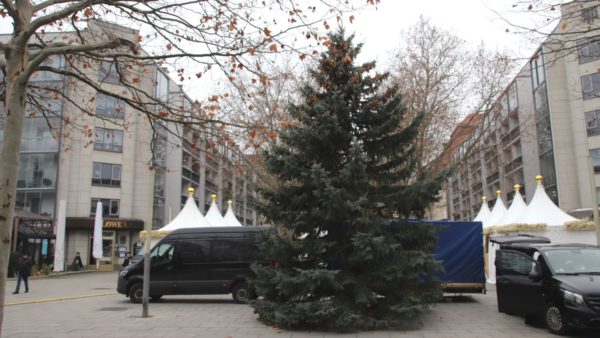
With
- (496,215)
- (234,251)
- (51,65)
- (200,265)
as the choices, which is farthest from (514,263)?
(51,65)

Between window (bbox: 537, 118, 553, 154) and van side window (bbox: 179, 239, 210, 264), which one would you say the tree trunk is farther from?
window (bbox: 537, 118, 553, 154)

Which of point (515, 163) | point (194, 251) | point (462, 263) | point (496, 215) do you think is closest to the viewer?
point (462, 263)

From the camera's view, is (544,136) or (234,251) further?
(544,136)

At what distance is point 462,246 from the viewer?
1538 cm

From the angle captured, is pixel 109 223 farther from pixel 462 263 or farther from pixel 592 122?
pixel 592 122

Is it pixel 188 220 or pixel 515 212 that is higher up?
pixel 515 212

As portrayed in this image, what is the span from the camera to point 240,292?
15930 millimetres

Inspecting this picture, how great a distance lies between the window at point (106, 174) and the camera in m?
45.7

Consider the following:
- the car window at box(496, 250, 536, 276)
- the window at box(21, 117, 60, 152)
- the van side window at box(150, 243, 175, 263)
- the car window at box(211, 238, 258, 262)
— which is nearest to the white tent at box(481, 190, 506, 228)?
the car window at box(211, 238, 258, 262)

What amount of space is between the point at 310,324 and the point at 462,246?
22.1 ft

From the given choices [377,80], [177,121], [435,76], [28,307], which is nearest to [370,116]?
[377,80]

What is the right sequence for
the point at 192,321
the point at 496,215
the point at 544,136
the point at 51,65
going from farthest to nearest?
1. the point at 544,136
2. the point at 496,215
3. the point at 51,65
4. the point at 192,321

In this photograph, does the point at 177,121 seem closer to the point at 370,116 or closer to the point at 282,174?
the point at 282,174

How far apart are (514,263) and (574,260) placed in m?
1.49
